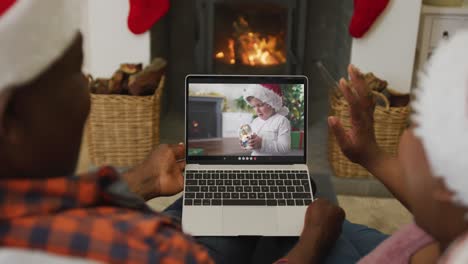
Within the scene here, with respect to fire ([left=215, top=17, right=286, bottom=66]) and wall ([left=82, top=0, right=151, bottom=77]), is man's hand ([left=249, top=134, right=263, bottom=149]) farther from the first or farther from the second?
fire ([left=215, top=17, right=286, bottom=66])

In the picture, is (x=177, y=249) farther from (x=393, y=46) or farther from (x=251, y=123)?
(x=393, y=46)

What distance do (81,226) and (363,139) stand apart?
2.51ft

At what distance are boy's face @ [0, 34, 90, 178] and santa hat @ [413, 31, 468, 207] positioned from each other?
42 centimetres

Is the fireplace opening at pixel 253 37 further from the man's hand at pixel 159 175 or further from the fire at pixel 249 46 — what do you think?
the man's hand at pixel 159 175

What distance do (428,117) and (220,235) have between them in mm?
685

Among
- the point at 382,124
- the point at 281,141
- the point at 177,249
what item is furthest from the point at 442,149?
the point at 382,124

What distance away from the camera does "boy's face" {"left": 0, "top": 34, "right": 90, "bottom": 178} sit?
0.62m

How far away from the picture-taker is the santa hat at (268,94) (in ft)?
4.73

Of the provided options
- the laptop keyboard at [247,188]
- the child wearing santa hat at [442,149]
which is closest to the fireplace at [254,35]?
the laptop keyboard at [247,188]

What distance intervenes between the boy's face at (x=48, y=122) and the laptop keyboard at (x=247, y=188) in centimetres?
65

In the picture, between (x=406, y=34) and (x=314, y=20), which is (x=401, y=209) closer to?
(x=406, y=34)

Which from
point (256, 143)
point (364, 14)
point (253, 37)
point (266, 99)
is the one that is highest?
point (364, 14)

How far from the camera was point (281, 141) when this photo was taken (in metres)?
1.43

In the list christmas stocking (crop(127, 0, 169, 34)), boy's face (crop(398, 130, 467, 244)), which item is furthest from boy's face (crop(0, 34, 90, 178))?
christmas stocking (crop(127, 0, 169, 34))
